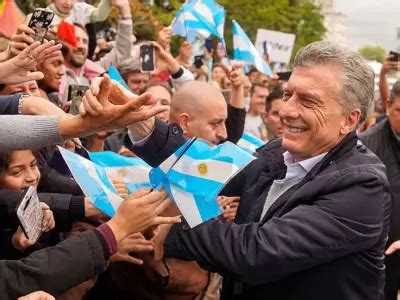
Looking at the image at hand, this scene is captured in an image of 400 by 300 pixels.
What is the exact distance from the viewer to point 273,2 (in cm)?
3359

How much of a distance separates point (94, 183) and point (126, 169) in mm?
252

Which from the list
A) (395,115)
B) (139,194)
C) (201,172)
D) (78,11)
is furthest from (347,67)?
(78,11)

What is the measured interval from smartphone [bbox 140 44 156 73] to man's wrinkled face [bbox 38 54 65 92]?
4.31 feet

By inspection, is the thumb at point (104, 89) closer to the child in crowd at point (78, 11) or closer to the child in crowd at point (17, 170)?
the child in crowd at point (17, 170)

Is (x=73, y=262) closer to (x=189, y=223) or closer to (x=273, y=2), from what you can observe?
(x=189, y=223)

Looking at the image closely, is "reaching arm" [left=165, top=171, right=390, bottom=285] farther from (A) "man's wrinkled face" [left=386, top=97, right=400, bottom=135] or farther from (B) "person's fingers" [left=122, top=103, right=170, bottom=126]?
(A) "man's wrinkled face" [left=386, top=97, right=400, bottom=135]

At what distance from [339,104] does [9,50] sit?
1.59 m

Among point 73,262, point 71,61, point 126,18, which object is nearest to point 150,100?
point 73,262

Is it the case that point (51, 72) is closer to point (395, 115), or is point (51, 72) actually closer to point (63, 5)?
point (63, 5)

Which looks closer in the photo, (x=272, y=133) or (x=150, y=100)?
(x=150, y=100)

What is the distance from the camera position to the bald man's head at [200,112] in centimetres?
367

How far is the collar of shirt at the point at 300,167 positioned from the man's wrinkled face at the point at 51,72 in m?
2.05

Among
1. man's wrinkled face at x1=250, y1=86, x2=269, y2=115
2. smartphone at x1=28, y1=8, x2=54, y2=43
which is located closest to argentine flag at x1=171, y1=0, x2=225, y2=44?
man's wrinkled face at x1=250, y1=86, x2=269, y2=115

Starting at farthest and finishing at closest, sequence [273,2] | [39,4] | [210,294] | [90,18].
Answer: [273,2]
[39,4]
[90,18]
[210,294]
